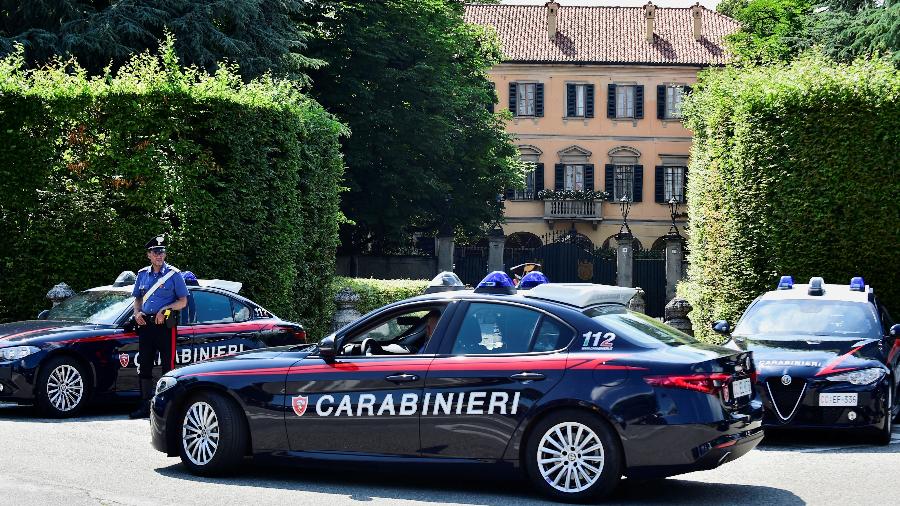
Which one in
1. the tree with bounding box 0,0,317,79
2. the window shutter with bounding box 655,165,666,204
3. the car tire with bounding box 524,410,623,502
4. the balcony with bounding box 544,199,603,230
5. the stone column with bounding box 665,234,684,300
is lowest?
the car tire with bounding box 524,410,623,502

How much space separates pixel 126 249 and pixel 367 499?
12.4 m

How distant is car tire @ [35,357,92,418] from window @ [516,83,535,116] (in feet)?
194

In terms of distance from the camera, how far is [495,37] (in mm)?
52719

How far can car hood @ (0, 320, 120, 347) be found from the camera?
14430mm

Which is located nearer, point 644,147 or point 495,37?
point 495,37

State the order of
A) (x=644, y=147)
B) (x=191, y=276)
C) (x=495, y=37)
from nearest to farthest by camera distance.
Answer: (x=191, y=276) → (x=495, y=37) → (x=644, y=147)

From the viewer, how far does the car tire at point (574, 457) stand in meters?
9.03

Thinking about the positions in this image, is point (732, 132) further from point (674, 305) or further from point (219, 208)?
point (219, 208)

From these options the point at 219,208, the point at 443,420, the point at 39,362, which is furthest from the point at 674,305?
the point at 443,420

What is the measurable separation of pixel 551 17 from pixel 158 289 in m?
63.2

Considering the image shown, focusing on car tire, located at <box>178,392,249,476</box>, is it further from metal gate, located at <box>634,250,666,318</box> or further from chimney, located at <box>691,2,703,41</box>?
chimney, located at <box>691,2,703,41</box>

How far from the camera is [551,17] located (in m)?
75.4

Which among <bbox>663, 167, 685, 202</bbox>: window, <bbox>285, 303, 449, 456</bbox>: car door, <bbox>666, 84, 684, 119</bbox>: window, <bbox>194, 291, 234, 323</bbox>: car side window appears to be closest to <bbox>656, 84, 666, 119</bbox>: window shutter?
<bbox>666, 84, 684, 119</bbox>: window

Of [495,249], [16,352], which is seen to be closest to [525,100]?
[495,249]
